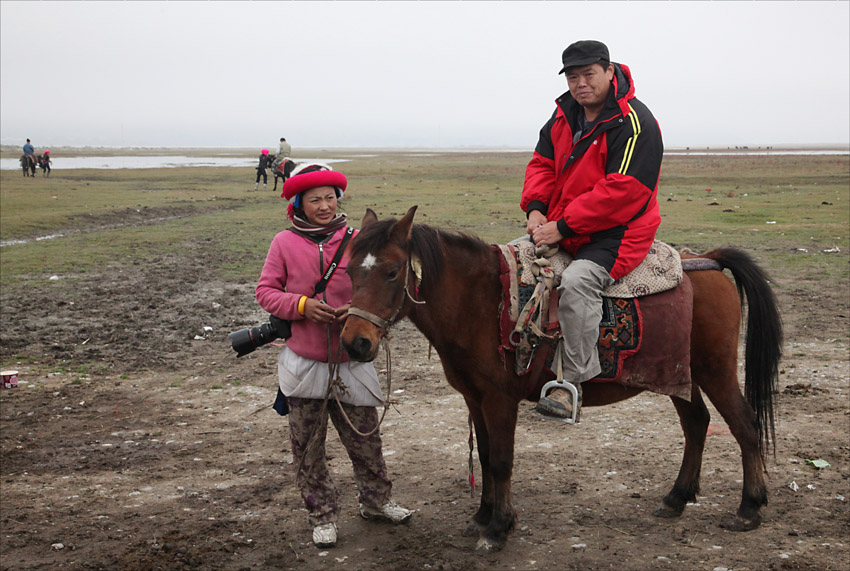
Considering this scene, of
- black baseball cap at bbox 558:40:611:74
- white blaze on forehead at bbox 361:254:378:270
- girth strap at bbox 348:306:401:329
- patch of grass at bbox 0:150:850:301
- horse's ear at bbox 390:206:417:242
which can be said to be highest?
black baseball cap at bbox 558:40:611:74

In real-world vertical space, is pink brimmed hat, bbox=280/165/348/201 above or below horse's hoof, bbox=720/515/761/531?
above

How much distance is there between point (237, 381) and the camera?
7.73 metres

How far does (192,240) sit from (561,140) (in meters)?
14.6

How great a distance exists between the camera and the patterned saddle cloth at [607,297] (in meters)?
A: 4.21

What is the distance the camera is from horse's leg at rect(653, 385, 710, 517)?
482 cm

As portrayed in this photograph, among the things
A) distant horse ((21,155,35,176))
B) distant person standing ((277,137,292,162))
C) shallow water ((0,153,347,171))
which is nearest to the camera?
distant person standing ((277,137,292,162))

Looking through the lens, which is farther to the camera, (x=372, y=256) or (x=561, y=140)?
(x=561, y=140)

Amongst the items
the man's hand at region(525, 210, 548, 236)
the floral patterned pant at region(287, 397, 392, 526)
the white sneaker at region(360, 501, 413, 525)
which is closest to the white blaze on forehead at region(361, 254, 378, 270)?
the floral patterned pant at region(287, 397, 392, 526)

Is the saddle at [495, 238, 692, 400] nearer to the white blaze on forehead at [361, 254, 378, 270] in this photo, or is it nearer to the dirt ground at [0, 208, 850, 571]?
the white blaze on forehead at [361, 254, 378, 270]

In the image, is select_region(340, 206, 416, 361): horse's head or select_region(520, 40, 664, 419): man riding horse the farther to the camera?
select_region(520, 40, 664, 419): man riding horse

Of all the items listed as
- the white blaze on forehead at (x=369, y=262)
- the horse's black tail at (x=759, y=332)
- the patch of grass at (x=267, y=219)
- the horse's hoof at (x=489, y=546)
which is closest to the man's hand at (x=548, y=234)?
the white blaze on forehead at (x=369, y=262)

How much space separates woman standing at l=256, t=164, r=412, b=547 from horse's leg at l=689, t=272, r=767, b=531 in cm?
216

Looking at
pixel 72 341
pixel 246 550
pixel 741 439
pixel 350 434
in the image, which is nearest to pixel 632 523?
pixel 741 439

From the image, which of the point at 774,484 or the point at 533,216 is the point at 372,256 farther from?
the point at 774,484
